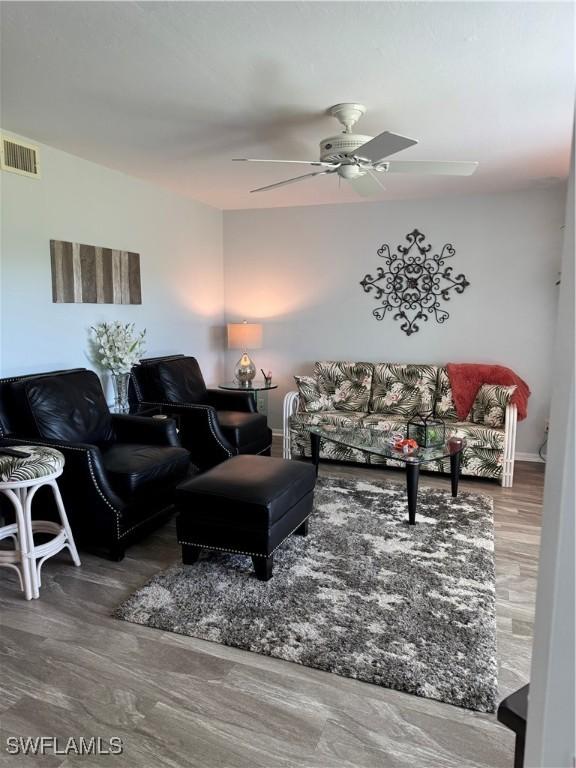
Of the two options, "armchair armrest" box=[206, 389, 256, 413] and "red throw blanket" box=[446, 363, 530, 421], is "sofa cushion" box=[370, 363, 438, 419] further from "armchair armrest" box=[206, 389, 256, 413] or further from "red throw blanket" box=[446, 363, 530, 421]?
"armchair armrest" box=[206, 389, 256, 413]

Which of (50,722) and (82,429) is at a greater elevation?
(82,429)

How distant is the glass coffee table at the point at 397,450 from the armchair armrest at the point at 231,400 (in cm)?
81

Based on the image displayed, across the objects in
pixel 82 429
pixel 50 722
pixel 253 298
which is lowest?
pixel 50 722

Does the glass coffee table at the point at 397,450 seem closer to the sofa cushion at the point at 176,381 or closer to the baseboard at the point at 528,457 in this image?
the sofa cushion at the point at 176,381

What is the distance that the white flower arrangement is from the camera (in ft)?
12.8

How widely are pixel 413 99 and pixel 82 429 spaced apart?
2.69 meters

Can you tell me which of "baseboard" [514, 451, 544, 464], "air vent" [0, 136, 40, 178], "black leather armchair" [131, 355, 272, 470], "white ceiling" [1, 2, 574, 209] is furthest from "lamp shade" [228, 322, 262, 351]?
"baseboard" [514, 451, 544, 464]

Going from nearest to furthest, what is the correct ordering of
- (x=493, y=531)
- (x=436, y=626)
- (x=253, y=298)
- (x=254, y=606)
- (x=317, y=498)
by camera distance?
(x=436, y=626), (x=254, y=606), (x=493, y=531), (x=317, y=498), (x=253, y=298)

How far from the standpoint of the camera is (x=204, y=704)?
1834 mm

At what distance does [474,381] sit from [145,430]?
2.90m

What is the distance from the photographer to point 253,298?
5.74m

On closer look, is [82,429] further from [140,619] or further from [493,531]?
[493,531]

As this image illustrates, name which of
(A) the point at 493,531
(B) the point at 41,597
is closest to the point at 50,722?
(B) the point at 41,597

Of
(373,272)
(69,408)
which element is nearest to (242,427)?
(69,408)
